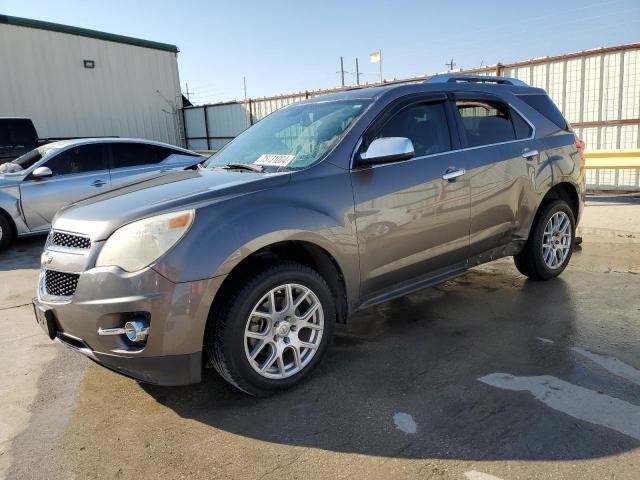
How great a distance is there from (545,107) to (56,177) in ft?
21.6

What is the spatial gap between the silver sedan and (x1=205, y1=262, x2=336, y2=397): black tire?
510cm

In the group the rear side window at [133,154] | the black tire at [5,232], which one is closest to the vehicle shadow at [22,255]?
the black tire at [5,232]

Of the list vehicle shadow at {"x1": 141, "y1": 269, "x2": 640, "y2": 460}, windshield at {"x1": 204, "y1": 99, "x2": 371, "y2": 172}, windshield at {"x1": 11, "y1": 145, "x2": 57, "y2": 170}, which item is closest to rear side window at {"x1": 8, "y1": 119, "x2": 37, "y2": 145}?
windshield at {"x1": 11, "y1": 145, "x2": 57, "y2": 170}

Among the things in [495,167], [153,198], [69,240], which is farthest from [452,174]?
[69,240]

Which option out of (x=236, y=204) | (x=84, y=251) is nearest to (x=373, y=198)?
(x=236, y=204)

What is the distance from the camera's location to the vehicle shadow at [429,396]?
2.52 metres

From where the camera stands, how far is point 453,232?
12.7 feet

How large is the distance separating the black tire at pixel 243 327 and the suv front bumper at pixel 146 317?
0.11 m

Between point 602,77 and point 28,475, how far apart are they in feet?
34.6

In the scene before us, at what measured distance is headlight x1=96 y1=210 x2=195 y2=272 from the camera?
2.61m

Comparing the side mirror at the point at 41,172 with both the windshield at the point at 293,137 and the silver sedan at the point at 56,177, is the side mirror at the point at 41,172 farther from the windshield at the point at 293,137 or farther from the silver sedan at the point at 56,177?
the windshield at the point at 293,137

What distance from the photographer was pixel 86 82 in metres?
17.4

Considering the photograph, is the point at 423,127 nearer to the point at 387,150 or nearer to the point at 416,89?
the point at 416,89

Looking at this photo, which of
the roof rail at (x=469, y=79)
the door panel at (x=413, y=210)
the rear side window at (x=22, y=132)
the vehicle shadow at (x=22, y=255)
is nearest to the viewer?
the door panel at (x=413, y=210)
